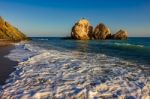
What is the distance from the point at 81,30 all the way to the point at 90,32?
36.5 feet

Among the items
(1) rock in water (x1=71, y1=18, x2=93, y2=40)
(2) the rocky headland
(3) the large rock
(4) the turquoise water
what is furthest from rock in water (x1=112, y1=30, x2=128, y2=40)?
(4) the turquoise water

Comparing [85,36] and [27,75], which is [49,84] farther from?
[85,36]

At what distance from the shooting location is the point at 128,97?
8.17 metres

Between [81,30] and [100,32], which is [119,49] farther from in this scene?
[100,32]

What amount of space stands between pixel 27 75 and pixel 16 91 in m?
2.97

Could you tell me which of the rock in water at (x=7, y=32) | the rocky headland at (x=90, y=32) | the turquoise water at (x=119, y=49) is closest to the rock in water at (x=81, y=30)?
the rocky headland at (x=90, y=32)

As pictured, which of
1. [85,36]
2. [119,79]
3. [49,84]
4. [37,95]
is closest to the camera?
[37,95]

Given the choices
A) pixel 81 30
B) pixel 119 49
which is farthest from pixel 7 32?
pixel 81 30

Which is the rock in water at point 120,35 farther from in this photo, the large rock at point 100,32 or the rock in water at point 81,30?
the rock in water at point 81,30

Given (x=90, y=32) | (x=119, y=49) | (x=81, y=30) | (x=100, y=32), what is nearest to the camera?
(x=119, y=49)

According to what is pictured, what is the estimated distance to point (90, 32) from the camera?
128m

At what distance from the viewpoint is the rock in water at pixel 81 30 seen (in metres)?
118

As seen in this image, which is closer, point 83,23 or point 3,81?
point 3,81

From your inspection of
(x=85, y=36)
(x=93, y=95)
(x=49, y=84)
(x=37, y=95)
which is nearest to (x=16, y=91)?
(x=37, y=95)
